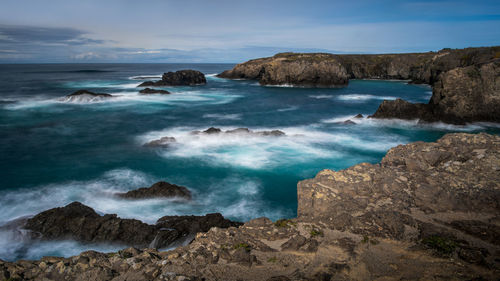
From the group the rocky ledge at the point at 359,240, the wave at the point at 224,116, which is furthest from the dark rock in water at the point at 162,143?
the rocky ledge at the point at 359,240

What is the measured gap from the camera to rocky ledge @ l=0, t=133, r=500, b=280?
14.9 feet

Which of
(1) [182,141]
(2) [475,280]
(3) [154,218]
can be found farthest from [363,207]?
(1) [182,141]

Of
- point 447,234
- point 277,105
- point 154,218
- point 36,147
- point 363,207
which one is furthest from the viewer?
point 277,105

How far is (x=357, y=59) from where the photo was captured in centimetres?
8656

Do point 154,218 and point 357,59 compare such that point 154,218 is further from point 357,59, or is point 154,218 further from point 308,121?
point 357,59

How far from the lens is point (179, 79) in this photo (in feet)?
196

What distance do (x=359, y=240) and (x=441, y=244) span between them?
130 centimetres

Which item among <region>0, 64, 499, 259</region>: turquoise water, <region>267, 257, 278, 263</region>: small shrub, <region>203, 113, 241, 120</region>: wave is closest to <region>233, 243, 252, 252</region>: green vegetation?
<region>267, 257, 278, 263</region>: small shrub

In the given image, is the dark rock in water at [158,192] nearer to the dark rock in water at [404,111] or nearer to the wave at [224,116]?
the wave at [224,116]

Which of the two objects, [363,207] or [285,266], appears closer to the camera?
[285,266]

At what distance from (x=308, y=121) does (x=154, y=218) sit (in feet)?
72.3

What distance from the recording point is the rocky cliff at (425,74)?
23.6m

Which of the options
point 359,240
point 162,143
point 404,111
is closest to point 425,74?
point 404,111

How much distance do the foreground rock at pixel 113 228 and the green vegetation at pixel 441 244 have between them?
5.40 m
